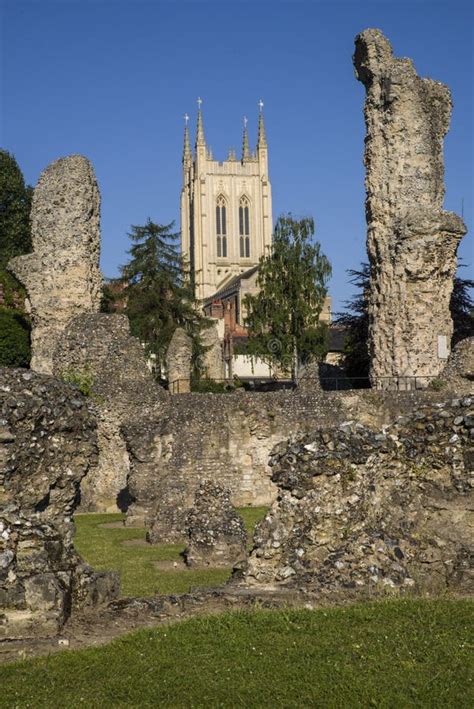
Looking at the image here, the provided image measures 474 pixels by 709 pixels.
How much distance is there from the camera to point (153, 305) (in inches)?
1825

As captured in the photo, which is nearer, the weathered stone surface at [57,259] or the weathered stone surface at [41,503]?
the weathered stone surface at [41,503]

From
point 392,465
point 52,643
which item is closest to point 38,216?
point 392,465

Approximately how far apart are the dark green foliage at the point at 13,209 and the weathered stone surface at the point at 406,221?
2891 cm

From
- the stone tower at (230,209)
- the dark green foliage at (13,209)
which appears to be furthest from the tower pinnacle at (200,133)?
the dark green foliage at (13,209)

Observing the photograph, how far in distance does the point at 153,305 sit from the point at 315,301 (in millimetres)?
7655

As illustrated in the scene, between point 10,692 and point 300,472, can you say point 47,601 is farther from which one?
point 300,472

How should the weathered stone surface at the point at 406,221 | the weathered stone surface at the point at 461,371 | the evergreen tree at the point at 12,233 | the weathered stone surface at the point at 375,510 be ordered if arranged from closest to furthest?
the weathered stone surface at the point at 375,510 → the weathered stone surface at the point at 461,371 → the weathered stone surface at the point at 406,221 → the evergreen tree at the point at 12,233

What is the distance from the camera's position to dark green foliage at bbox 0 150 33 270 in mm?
50812

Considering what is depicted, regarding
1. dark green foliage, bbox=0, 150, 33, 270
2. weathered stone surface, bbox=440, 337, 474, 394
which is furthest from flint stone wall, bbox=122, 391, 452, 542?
dark green foliage, bbox=0, 150, 33, 270

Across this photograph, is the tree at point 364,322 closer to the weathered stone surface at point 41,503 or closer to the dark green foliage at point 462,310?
the dark green foliage at point 462,310

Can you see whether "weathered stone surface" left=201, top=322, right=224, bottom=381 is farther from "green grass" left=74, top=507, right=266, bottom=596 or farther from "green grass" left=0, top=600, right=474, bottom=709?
"green grass" left=0, top=600, right=474, bottom=709

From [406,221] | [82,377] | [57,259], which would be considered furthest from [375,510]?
[57,259]

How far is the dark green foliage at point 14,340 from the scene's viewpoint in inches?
1441

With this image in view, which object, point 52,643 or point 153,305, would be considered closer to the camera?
point 52,643
